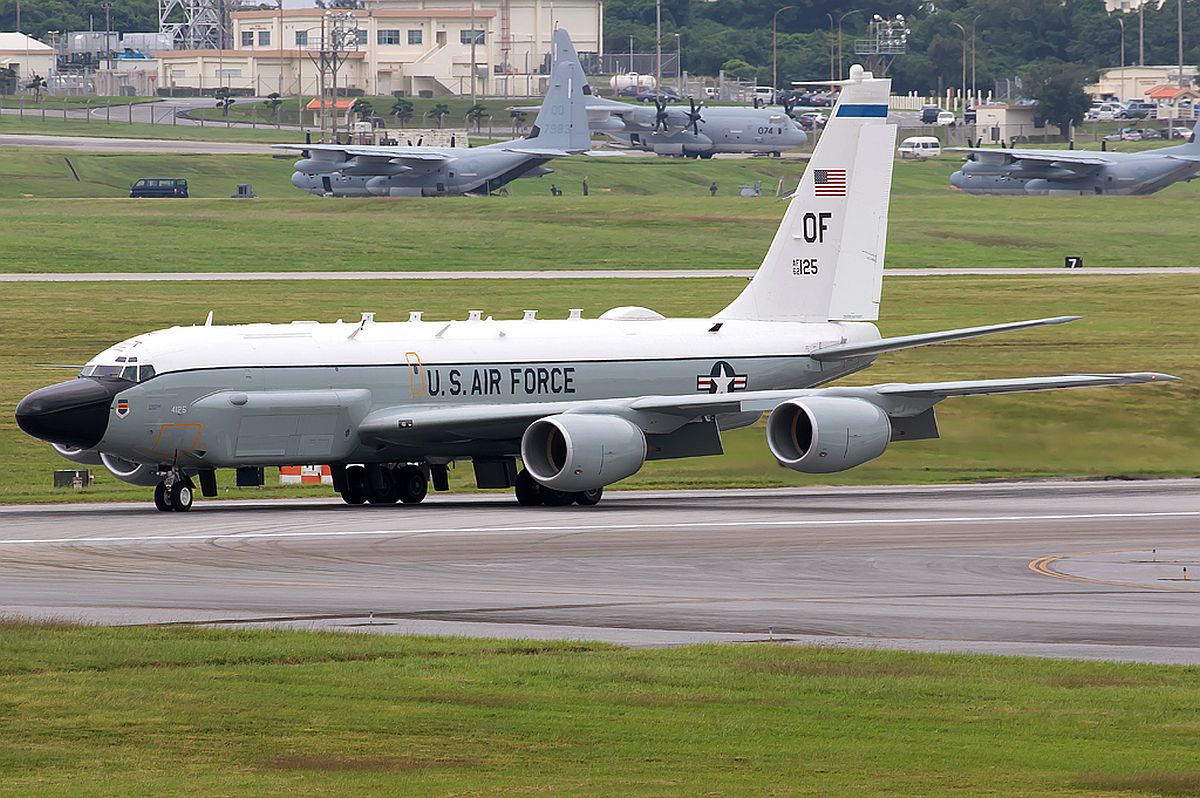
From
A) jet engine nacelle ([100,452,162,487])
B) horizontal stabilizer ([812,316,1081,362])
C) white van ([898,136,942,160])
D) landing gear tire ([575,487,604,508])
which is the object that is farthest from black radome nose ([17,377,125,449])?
white van ([898,136,942,160])

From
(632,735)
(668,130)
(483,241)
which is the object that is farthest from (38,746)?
(668,130)

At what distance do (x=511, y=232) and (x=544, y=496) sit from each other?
6345 centimetres

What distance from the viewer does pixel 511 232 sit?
4114 inches

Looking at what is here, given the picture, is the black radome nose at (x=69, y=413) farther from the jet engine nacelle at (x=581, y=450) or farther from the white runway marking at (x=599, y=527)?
the jet engine nacelle at (x=581, y=450)

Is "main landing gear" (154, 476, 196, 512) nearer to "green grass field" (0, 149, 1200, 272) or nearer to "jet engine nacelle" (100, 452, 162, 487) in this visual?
"jet engine nacelle" (100, 452, 162, 487)

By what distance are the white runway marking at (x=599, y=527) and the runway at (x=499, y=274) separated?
150 ft

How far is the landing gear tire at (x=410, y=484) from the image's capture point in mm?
42688

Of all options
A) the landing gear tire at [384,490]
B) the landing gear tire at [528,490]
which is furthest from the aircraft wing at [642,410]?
the landing gear tire at [384,490]

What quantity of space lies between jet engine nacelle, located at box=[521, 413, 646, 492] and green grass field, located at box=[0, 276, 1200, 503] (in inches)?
265

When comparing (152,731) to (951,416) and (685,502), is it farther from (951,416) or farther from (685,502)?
(951,416)

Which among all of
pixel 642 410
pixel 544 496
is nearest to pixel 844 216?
pixel 642 410

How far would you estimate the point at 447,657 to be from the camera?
75.8 ft

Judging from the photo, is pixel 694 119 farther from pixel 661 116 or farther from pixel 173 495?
pixel 173 495

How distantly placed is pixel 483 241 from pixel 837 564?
70813 mm
